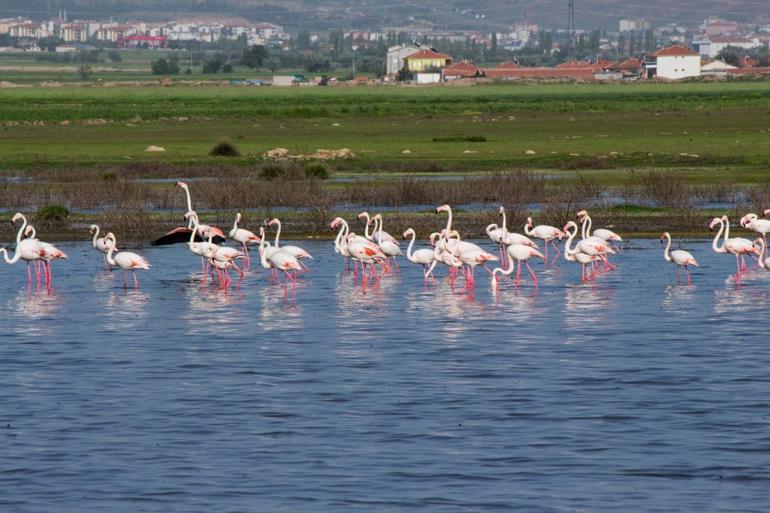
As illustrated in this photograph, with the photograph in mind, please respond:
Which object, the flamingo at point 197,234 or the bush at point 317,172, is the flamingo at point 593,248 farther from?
the bush at point 317,172

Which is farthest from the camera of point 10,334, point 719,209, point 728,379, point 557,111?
point 557,111

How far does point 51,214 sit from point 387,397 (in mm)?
21548

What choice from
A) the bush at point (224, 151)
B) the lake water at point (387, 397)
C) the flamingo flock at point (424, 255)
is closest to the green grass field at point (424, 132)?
the bush at point (224, 151)

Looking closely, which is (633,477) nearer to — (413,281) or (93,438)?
(93,438)

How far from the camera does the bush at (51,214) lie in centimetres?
3756

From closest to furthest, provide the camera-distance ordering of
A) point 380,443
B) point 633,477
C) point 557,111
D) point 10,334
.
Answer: point 633,477, point 380,443, point 10,334, point 557,111

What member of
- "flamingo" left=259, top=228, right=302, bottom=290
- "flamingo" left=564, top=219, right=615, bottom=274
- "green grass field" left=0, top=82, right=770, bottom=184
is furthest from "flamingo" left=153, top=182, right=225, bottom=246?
"green grass field" left=0, top=82, right=770, bottom=184

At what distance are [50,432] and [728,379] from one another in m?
8.13

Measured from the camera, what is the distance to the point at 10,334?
75.2ft

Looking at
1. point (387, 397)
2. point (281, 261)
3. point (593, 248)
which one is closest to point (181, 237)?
point (281, 261)

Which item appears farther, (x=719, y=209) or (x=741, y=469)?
(x=719, y=209)

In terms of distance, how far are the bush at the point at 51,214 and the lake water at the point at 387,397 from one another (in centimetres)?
944

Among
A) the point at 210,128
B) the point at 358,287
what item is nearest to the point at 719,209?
the point at 358,287

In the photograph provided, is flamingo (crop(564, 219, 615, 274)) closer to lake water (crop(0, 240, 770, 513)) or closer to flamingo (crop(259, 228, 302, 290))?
lake water (crop(0, 240, 770, 513))
